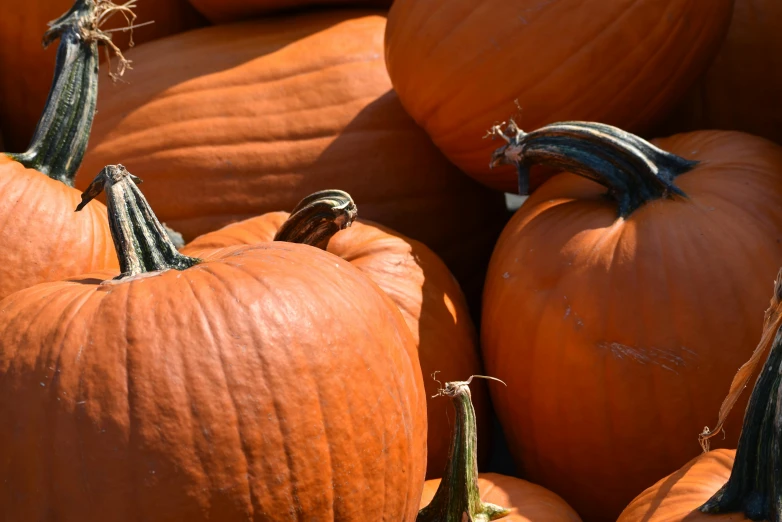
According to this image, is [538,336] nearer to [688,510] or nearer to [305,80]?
[688,510]

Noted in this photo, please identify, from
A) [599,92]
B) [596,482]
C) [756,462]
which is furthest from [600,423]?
[599,92]

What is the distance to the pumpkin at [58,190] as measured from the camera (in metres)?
1.55

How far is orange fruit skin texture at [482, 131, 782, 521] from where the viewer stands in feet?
4.99

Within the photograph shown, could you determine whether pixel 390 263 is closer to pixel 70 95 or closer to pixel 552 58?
pixel 552 58

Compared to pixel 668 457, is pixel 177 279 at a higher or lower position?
higher

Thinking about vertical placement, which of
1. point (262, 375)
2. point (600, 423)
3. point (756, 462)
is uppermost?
point (262, 375)

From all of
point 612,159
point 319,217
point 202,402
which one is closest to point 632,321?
point 612,159

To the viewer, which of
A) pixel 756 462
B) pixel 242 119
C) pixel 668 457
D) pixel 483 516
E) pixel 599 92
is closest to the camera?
pixel 756 462

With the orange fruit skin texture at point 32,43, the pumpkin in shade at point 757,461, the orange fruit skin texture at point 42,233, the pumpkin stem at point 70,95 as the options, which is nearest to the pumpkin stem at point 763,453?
the pumpkin in shade at point 757,461

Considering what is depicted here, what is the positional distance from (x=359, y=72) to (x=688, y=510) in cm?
151

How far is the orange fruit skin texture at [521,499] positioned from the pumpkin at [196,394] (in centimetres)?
29

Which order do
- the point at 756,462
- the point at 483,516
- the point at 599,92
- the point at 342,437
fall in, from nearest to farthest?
the point at 756,462
the point at 342,437
the point at 483,516
the point at 599,92

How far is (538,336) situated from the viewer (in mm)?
1644

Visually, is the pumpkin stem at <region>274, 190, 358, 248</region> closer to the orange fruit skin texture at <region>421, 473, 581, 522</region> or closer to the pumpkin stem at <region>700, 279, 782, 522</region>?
the orange fruit skin texture at <region>421, 473, 581, 522</region>
